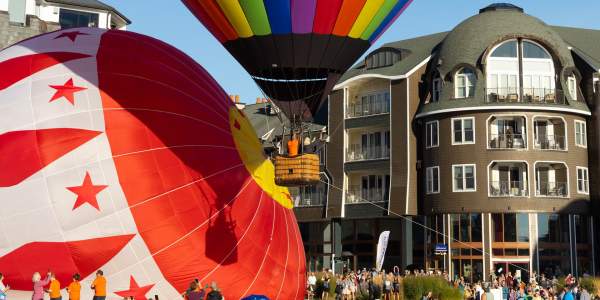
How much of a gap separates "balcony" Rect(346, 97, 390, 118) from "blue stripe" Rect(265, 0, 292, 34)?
31.2 meters

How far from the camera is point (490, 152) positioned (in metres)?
45.9

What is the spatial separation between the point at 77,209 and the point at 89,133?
1.77m

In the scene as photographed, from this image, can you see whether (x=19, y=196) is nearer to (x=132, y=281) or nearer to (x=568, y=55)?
(x=132, y=281)

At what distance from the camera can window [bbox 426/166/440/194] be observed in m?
47.4

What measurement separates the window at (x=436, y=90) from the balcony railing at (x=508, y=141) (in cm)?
389

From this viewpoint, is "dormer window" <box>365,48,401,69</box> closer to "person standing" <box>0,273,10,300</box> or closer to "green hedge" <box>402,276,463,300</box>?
"green hedge" <box>402,276,463,300</box>

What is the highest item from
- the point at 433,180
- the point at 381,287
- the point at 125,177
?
the point at 433,180

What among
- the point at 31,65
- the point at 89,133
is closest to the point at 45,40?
the point at 31,65

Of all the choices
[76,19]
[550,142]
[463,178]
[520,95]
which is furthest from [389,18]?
[76,19]

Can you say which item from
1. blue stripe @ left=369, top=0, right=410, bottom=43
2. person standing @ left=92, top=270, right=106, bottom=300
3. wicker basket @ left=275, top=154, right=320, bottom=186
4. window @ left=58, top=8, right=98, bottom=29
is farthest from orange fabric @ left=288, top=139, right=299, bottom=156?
window @ left=58, top=8, right=98, bottom=29

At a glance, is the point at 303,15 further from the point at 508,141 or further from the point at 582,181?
the point at 582,181

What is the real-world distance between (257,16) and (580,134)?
106 feet

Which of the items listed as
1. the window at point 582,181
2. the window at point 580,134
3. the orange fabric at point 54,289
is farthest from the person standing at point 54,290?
the window at point 580,134

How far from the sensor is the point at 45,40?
22.4 metres
